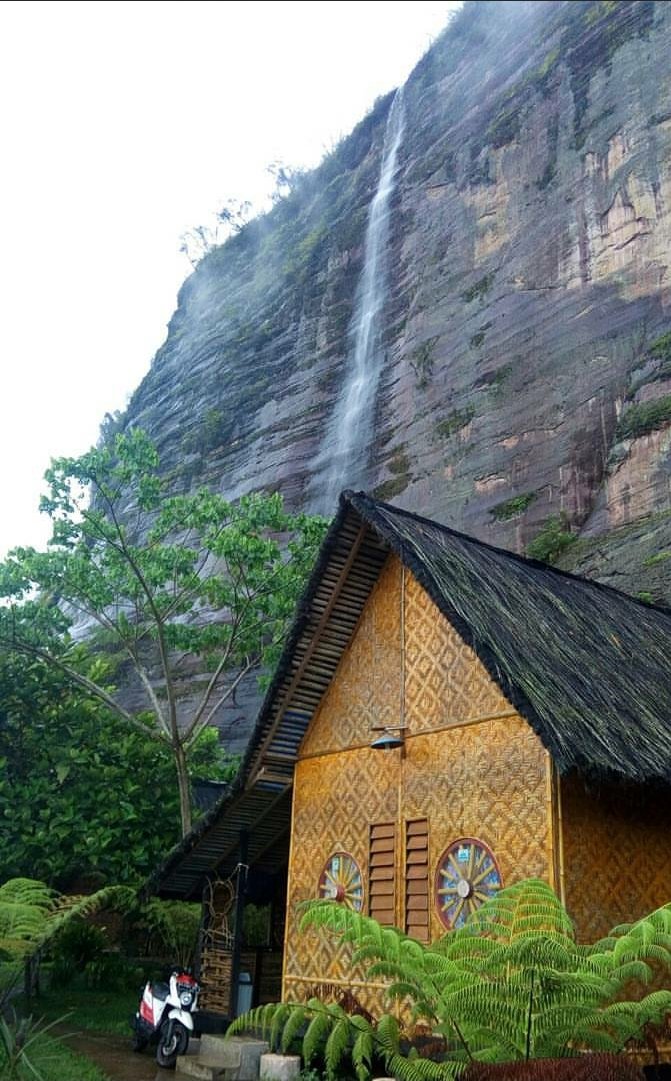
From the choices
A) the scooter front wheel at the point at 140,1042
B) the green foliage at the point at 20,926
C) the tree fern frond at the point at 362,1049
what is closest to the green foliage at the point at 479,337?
the scooter front wheel at the point at 140,1042

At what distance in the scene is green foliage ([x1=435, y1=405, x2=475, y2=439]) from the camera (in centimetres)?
2388

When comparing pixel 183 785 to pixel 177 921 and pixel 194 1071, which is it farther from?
pixel 194 1071

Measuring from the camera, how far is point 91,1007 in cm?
1195

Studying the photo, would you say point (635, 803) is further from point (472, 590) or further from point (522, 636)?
point (472, 590)

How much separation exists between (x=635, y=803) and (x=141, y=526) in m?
25.9

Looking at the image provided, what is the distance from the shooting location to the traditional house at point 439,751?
23.5 feet

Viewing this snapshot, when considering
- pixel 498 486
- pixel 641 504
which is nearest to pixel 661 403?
pixel 641 504

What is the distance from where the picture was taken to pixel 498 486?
21922 millimetres

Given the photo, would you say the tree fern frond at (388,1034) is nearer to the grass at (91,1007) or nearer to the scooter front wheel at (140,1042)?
the scooter front wheel at (140,1042)

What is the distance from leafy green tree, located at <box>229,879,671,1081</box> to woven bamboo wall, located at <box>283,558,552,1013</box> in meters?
1.49

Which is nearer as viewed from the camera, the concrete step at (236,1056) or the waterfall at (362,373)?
the concrete step at (236,1056)

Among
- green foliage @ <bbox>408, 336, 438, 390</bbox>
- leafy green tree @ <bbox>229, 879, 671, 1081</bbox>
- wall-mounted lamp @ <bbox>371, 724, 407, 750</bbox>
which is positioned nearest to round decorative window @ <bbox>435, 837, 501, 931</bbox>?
wall-mounted lamp @ <bbox>371, 724, 407, 750</bbox>

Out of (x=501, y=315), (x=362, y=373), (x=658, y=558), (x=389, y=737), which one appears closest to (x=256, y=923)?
(x=389, y=737)

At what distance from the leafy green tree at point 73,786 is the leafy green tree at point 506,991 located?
748 cm
